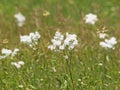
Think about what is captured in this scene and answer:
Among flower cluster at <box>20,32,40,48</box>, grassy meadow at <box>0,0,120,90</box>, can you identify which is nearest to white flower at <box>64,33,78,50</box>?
grassy meadow at <box>0,0,120,90</box>

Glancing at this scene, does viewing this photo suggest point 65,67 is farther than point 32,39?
Yes

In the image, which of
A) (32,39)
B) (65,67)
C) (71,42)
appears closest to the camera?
(71,42)

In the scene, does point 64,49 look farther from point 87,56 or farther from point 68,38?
point 87,56

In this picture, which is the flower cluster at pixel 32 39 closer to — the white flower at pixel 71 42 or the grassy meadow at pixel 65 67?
the grassy meadow at pixel 65 67

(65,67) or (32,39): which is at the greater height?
(32,39)

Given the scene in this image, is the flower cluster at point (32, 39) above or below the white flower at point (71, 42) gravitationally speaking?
above

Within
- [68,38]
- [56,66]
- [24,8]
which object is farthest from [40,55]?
[24,8]

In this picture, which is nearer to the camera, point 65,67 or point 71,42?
point 71,42

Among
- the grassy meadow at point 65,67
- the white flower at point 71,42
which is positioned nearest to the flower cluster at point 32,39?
the grassy meadow at point 65,67

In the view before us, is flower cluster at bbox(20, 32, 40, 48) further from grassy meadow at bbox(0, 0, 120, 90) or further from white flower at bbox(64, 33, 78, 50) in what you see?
white flower at bbox(64, 33, 78, 50)

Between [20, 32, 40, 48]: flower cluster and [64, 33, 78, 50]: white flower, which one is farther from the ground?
[20, 32, 40, 48]: flower cluster

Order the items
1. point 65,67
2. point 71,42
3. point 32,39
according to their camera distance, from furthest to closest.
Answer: point 65,67 → point 32,39 → point 71,42
